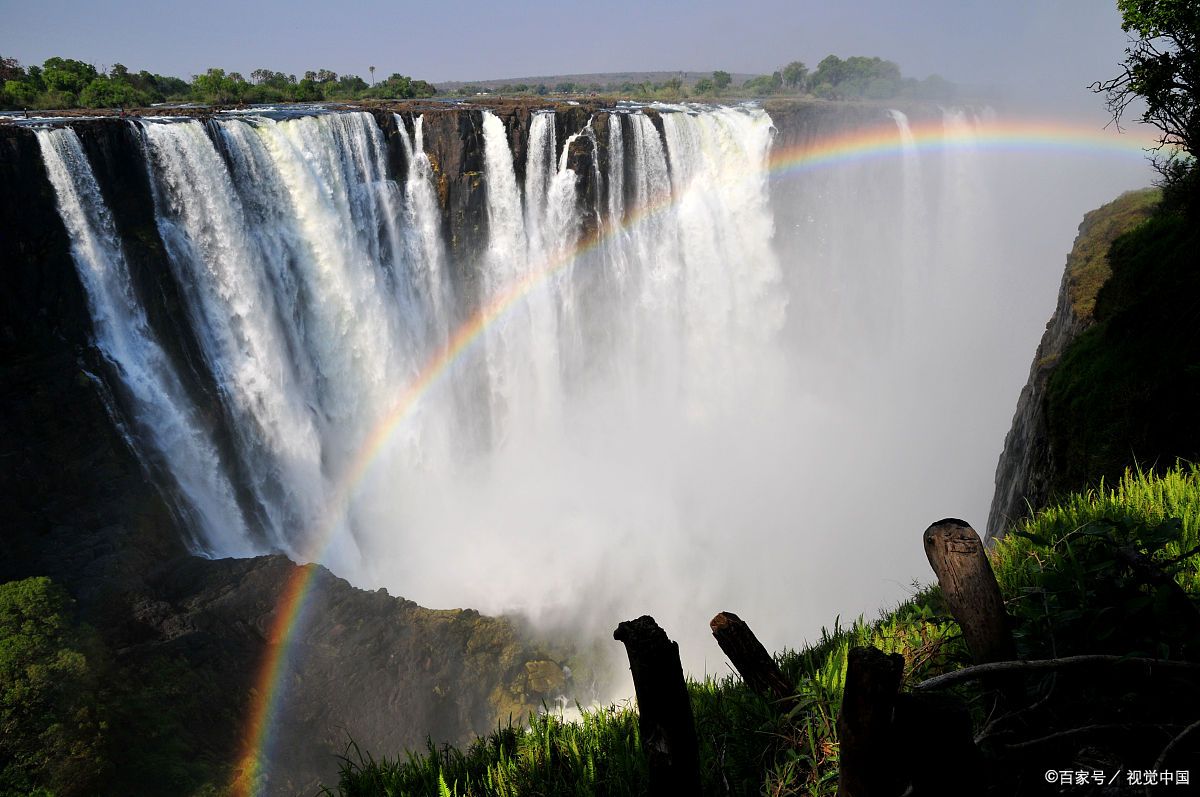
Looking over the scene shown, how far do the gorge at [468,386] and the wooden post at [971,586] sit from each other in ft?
33.4

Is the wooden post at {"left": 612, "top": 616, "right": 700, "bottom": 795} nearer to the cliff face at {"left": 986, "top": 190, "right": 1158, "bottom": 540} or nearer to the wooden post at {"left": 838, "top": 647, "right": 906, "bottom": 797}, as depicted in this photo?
the wooden post at {"left": 838, "top": 647, "right": 906, "bottom": 797}

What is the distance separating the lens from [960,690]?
2922 millimetres

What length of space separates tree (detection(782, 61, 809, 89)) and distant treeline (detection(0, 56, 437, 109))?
46972 millimetres

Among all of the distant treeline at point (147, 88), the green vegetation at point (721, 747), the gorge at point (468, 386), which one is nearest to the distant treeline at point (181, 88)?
the distant treeline at point (147, 88)

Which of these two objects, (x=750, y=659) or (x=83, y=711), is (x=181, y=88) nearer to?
(x=83, y=711)

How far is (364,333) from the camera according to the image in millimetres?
19828

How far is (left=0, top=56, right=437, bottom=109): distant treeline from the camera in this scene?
2302 centimetres

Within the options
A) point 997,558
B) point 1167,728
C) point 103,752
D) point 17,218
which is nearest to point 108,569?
point 103,752

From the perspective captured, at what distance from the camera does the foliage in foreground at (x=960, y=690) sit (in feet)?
8.26

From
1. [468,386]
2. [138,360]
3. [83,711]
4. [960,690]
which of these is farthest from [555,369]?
[960,690]

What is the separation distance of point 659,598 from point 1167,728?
15.6m

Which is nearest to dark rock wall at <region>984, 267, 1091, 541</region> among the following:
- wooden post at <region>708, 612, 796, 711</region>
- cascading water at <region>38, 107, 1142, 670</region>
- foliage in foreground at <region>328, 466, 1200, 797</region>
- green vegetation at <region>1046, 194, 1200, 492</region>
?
green vegetation at <region>1046, 194, 1200, 492</region>

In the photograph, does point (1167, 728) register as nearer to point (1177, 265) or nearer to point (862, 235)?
point (1177, 265)

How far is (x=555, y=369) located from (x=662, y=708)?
73.5ft
